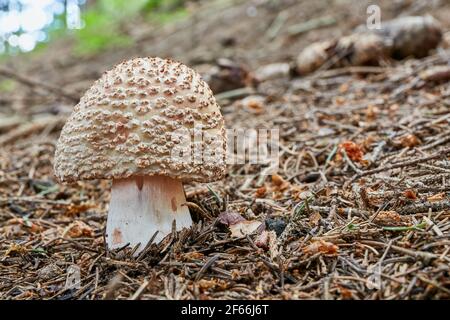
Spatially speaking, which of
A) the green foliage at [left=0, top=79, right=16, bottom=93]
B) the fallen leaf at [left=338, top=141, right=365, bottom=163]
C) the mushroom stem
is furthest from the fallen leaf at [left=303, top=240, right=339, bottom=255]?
the green foliage at [left=0, top=79, right=16, bottom=93]

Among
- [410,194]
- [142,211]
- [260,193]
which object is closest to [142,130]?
[142,211]

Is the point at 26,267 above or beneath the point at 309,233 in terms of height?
beneath

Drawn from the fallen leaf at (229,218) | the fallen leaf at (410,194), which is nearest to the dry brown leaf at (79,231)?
the fallen leaf at (229,218)

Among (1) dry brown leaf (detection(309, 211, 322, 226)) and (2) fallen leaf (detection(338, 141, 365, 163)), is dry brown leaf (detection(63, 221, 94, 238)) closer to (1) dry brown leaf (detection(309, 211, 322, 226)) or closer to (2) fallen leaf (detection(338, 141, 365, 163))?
(1) dry brown leaf (detection(309, 211, 322, 226))

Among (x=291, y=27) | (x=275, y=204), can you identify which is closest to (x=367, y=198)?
(x=275, y=204)

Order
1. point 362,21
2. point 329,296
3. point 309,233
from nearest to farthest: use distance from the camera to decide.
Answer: point 329,296 < point 309,233 < point 362,21

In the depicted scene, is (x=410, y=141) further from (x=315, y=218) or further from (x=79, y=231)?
(x=79, y=231)
